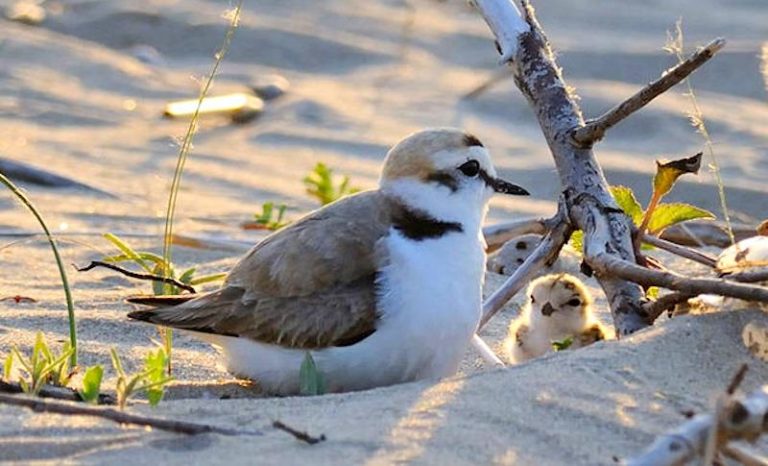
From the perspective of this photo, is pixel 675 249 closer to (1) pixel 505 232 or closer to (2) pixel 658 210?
(2) pixel 658 210

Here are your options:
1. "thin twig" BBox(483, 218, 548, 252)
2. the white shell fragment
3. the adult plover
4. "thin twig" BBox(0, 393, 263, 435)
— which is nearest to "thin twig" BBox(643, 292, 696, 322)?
the white shell fragment

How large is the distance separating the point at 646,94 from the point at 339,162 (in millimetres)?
3944

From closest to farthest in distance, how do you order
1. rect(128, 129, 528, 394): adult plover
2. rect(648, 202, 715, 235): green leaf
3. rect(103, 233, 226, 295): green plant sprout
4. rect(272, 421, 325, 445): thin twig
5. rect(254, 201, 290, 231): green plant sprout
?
rect(272, 421, 325, 445): thin twig → rect(128, 129, 528, 394): adult plover → rect(648, 202, 715, 235): green leaf → rect(103, 233, 226, 295): green plant sprout → rect(254, 201, 290, 231): green plant sprout

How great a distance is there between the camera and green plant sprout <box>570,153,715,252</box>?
3.95 metres

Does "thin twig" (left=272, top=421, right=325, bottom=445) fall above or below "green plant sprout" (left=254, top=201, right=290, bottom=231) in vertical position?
below

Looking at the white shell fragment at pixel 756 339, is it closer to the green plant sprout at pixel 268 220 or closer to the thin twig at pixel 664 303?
the thin twig at pixel 664 303

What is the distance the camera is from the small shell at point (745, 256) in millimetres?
→ 3492

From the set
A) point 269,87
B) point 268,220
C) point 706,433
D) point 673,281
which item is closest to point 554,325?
point 673,281

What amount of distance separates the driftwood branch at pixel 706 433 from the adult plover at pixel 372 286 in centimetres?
119

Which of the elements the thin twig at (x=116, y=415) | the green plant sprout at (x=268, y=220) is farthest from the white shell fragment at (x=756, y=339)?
the green plant sprout at (x=268, y=220)

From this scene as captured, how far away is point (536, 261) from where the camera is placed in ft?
13.3

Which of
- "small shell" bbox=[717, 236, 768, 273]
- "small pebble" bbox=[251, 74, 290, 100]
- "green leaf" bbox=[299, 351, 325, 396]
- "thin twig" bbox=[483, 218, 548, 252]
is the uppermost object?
"small pebble" bbox=[251, 74, 290, 100]

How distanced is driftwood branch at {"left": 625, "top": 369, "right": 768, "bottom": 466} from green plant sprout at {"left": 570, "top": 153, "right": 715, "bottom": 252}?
147 cm

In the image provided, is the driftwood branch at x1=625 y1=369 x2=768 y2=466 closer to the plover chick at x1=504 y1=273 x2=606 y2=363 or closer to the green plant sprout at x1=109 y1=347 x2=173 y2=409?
the green plant sprout at x1=109 y1=347 x2=173 y2=409
